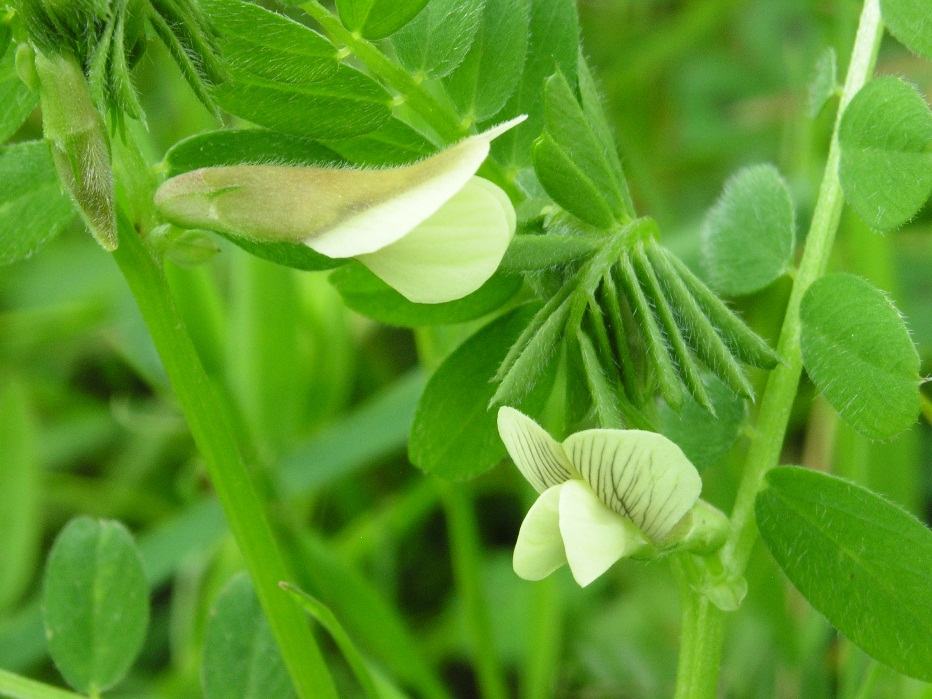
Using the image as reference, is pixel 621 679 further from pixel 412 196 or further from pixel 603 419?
pixel 412 196

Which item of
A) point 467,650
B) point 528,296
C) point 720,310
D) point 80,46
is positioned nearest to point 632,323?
point 720,310

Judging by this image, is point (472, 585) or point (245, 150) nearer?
point (245, 150)

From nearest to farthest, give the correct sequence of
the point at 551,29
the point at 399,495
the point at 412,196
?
the point at 412,196 → the point at 551,29 → the point at 399,495

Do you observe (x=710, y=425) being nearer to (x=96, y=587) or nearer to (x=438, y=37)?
(x=438, y=37)

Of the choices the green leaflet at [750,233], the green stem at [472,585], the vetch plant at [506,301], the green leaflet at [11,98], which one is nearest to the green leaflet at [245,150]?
the vetch plant at [506,301]

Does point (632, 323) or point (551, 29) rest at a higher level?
point (551, 29)

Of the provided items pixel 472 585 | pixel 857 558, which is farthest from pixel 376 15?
pixel 472 585

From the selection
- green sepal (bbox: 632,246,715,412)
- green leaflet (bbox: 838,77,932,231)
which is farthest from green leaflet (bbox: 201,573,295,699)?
green leaflet (bbox: 838,77,932,231)
